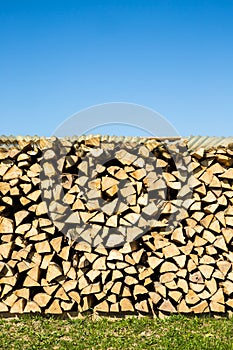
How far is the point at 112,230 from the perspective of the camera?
Answer: 15.9ft

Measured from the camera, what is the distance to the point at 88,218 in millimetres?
4848

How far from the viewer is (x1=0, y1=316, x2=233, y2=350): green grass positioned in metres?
4.14

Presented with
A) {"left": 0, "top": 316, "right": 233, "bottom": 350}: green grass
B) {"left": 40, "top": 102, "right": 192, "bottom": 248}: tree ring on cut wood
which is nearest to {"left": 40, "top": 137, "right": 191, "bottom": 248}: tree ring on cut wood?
{"left": 40, "top": 102, "right": 192, "bottom": 248}: tree ring on cut wood

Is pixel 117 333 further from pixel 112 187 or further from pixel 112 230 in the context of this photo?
pixel 112 187

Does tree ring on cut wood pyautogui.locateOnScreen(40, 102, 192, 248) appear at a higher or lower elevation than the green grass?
higher

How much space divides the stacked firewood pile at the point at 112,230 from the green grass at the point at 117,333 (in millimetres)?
155

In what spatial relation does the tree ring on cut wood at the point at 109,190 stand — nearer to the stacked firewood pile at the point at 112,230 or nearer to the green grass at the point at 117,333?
the stacked firewood pile at the point at 112,230

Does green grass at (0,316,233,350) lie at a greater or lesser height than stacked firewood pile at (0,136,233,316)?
lesser

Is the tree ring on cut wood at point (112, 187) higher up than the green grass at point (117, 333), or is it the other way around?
the tree ring on cut wood at point (112, 187)

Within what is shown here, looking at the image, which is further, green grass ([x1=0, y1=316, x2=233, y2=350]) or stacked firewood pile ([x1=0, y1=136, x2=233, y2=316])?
stacked firewood pile ([x1=0, y1=136, x2=233, y2=316])

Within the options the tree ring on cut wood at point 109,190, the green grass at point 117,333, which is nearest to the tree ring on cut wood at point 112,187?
the tree ring on cut wood at point 109,190

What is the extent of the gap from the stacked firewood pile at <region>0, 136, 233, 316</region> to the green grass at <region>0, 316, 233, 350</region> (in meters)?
0.16

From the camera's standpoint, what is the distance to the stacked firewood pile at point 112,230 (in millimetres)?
4828

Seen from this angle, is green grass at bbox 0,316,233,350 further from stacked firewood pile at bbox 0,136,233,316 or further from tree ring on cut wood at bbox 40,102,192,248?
tree ring on cut wood at bbox 40,102,192,248
